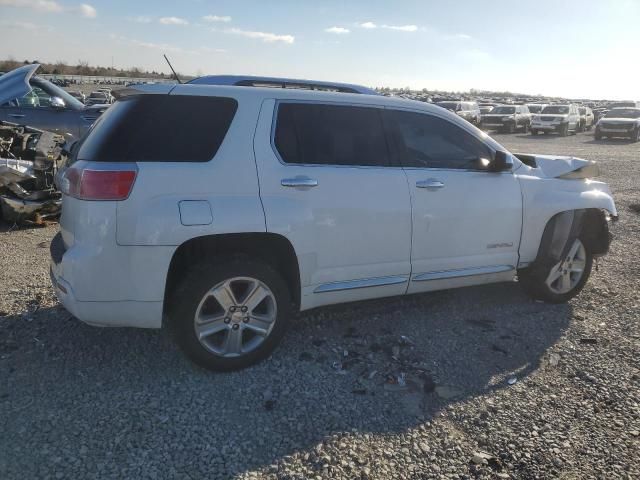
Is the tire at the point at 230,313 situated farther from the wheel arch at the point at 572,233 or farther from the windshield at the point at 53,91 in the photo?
the windshield at the point at 53,91

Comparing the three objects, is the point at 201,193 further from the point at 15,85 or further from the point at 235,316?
the point at 15,85

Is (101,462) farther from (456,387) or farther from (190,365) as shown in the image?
(456,387)

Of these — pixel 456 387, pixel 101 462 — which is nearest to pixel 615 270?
pixel 456 387

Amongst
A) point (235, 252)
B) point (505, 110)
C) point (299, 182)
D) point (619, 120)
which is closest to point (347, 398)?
point (235, 252)

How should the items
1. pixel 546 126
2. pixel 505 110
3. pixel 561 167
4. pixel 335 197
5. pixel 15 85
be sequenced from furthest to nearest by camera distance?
pixel 505 110 < pixel 546 126 < pixel 15 85 < pixel 561 167 < pixel 335 197

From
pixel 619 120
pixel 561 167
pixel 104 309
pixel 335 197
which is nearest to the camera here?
pixel 104 309

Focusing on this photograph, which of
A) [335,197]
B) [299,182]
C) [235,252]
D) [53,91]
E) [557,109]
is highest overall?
[557,109]

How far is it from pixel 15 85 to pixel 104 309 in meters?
6.47

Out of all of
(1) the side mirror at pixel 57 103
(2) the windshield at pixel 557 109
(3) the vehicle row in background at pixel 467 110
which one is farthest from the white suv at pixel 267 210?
(2) the windshield at pixel 557 109

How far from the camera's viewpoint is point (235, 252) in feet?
12.1

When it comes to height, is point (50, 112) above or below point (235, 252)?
above

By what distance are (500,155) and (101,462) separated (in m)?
3.61

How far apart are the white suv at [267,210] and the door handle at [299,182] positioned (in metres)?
0.01

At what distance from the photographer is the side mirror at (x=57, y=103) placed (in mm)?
9386
